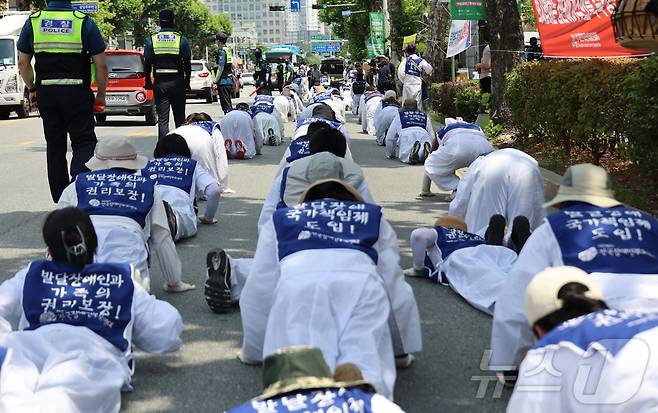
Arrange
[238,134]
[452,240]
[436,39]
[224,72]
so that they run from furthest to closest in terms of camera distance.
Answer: [436,39] → [224,72] → [238,134] → [452,240]

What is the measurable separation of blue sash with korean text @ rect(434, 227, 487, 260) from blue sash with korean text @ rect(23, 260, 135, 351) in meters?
3.20

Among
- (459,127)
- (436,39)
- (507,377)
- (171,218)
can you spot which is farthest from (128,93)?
(507,377)

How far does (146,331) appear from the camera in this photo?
5.33 meters

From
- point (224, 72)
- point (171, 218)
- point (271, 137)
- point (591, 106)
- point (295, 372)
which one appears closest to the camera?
point (295, 372)

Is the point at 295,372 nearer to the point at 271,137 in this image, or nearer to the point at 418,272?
the point at 418,272

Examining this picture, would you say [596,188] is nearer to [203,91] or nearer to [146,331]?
[146,331]

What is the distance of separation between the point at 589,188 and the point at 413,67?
20762 millimetres

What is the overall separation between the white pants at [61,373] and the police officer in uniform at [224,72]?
14.7m

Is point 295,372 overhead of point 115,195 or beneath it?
overhead

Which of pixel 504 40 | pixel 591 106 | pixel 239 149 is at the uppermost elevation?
pixel 504 40

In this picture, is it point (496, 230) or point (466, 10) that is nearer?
point (496, 230)

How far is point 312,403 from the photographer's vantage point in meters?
2.93

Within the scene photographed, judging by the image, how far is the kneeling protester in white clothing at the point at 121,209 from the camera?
21.2 feet

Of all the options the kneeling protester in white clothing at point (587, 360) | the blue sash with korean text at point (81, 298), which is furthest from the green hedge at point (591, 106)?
the kneeling protester in white clothing at point (587, 360)
